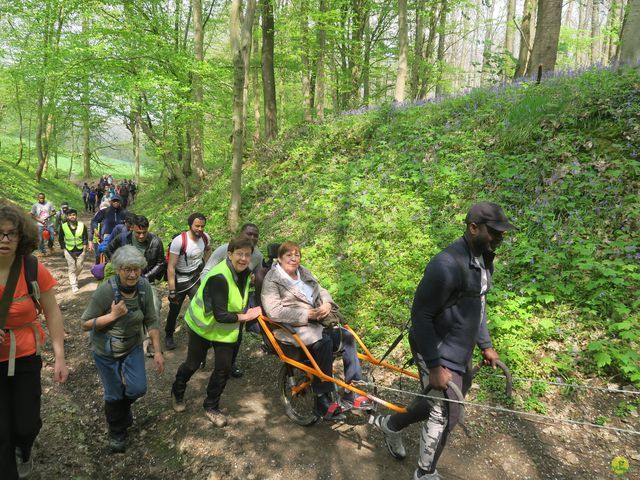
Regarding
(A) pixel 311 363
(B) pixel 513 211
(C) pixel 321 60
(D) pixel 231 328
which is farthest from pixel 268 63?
(A) pixel 311 363

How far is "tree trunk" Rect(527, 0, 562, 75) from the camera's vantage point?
9766 mm

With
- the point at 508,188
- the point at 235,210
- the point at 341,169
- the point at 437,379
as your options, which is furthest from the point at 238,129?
the point at 437,379

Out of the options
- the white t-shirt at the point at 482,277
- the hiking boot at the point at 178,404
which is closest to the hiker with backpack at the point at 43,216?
the hiking boot at the point at 178,404

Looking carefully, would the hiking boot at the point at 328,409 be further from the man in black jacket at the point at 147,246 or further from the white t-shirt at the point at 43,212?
the white t-shirt at the point at 43,212

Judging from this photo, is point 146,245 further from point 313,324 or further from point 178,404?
point 313,324

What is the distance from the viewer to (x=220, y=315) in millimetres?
3754

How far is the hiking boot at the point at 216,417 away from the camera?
404 cm

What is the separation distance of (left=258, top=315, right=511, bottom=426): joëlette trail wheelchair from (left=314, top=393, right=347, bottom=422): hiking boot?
115mm

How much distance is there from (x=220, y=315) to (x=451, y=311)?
220 centimetres

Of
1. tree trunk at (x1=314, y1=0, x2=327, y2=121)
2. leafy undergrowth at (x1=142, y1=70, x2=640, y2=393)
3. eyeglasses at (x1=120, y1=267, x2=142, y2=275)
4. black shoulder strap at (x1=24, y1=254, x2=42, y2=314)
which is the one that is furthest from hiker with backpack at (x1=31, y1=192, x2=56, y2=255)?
black shoulder strap at (x1=24, y1=254, x2=42, y2=314)

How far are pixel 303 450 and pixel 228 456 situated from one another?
72 cm

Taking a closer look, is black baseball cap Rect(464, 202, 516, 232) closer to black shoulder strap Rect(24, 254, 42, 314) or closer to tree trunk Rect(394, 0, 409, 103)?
black shoulder strap Rect(24, 254, 42, 314)

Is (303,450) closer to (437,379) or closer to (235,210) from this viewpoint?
(437,379)

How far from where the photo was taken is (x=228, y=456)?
3629 millimetres
